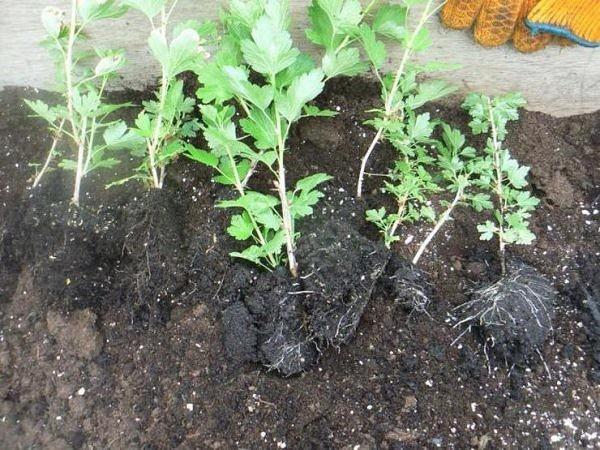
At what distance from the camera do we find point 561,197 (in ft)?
6.97

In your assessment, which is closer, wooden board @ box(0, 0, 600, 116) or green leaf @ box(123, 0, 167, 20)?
green leaf @ box(123, 0, 167, 20)

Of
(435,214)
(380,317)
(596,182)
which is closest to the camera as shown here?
(380,317)

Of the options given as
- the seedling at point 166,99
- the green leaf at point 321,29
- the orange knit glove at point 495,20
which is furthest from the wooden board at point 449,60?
the green leaf at point 321,29

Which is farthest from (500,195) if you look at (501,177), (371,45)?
(371,45)

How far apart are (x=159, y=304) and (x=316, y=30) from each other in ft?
3.40

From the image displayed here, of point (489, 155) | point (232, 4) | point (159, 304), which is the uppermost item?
point (232, 4)

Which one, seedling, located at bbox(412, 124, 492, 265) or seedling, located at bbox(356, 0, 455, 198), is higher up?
seedling, located at bbox(356, 0, 455, 198)

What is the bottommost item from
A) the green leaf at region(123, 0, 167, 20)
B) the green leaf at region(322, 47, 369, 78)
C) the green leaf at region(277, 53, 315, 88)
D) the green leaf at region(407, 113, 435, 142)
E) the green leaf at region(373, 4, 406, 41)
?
the green leaf at region(407, 113, 435, 142)

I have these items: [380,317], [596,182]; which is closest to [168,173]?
[380,317]

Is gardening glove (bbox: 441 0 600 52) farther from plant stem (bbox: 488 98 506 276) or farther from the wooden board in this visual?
plant stem (bbox: 488 98 506 276)

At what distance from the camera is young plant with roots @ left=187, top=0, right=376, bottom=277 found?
1.60 m

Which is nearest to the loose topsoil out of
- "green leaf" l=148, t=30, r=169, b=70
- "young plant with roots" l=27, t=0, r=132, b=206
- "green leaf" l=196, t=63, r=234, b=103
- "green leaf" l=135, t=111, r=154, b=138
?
"young plant with roots" l=27, t=0, r=132, b=206

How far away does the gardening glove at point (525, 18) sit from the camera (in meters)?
2.04

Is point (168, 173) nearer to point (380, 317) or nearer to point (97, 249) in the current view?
point (97, 249)
